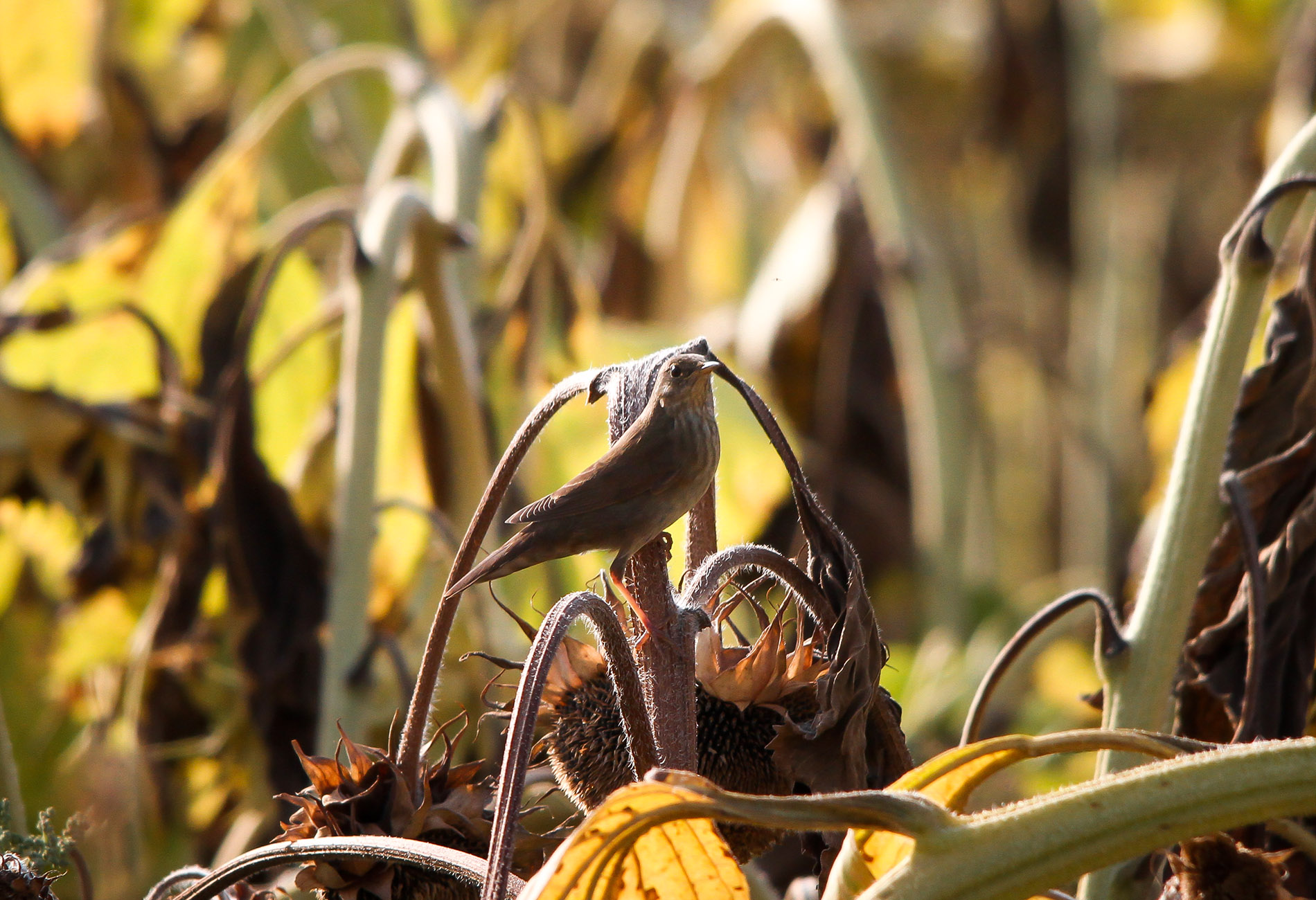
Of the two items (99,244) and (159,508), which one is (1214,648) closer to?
(159,508)

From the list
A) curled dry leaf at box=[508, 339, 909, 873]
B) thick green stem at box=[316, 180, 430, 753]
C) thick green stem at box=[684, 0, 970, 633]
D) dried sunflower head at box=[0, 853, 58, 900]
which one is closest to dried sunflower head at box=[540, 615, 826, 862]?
curled dry leaf at box=[508, 339, 909, 873]

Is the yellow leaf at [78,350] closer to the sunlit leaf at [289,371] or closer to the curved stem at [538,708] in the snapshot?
the sunlit leaf at [289,371]

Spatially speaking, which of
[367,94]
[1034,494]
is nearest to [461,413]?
[367,94]

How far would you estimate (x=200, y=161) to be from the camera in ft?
3.51

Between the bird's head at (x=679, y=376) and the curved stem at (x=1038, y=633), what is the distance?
0.13 meters

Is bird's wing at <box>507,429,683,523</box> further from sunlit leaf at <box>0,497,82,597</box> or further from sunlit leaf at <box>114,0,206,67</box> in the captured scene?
sunlit leaf at <box>114,0,206,67</box>

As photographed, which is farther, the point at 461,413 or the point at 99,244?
the point at 99,244

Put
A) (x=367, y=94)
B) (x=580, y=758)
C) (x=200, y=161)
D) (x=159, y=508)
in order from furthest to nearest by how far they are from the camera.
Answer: (x=367, y=94) < (x=200, y=161) < (x=159, y=508) < (x=580, y=758)

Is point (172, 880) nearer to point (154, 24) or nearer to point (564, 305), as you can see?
point (564, 305)

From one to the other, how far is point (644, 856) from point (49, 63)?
3.06 ft

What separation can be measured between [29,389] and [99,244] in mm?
277

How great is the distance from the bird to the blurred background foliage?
178mm

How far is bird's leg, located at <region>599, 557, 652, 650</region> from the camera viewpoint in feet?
0.79

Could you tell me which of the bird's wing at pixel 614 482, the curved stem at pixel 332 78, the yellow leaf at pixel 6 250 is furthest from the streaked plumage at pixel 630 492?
the yellow leaf at pixel 6 250
